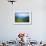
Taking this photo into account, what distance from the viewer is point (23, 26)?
514 centimetres

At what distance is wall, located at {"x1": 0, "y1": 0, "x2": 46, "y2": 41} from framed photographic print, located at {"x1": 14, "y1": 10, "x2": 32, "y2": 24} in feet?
0.47

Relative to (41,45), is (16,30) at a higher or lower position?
higher

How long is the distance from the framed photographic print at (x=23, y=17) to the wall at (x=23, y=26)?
0.14m

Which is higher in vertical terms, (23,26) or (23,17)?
(23,17)

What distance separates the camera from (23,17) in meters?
5.10

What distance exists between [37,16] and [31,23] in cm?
37

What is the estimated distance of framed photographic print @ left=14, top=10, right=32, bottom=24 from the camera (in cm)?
509

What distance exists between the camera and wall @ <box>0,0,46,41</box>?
5059 mm

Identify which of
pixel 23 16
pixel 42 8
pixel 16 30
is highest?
pixel 42 8

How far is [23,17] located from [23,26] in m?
0.36

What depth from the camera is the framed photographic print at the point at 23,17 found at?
16.7ft

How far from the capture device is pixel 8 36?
16.6 feet

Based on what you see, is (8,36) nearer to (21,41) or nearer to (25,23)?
(25,23)

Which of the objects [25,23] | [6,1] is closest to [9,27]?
[25,23]
